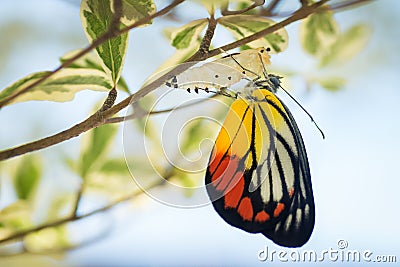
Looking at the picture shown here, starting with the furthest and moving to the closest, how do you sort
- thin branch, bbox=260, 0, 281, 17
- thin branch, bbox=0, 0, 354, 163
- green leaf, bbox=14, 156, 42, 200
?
1. green leaf, bbox=14, 156, 42, 200
2. thin branch, bbox=260, 0, 281, 17
3. thin branch, bbox=0, 0, 354, 163

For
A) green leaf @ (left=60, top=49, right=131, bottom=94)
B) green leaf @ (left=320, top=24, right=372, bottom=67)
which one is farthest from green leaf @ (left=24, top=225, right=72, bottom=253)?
green leaf @ (left=320, top=24, right=372, bottom=67)

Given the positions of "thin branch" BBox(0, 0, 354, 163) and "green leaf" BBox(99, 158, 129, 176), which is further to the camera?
Answer: "green leaf" BBox(99, 158, 129, 176)

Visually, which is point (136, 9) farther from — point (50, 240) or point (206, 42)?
point (50, 240)

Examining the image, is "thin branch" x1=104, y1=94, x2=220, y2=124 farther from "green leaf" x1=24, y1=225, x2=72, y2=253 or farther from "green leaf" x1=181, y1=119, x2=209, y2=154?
"green leaf" x1=24, y1=225, x2=72, y2=253

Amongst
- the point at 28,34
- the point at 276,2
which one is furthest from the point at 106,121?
the point at 28,34

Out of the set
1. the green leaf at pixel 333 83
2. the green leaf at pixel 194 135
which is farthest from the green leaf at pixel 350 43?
the green leaf at pixel 194 135

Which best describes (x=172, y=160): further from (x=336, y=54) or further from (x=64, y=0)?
(x=336, y=54)

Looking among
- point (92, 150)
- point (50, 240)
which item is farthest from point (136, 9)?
point (50, 240)
